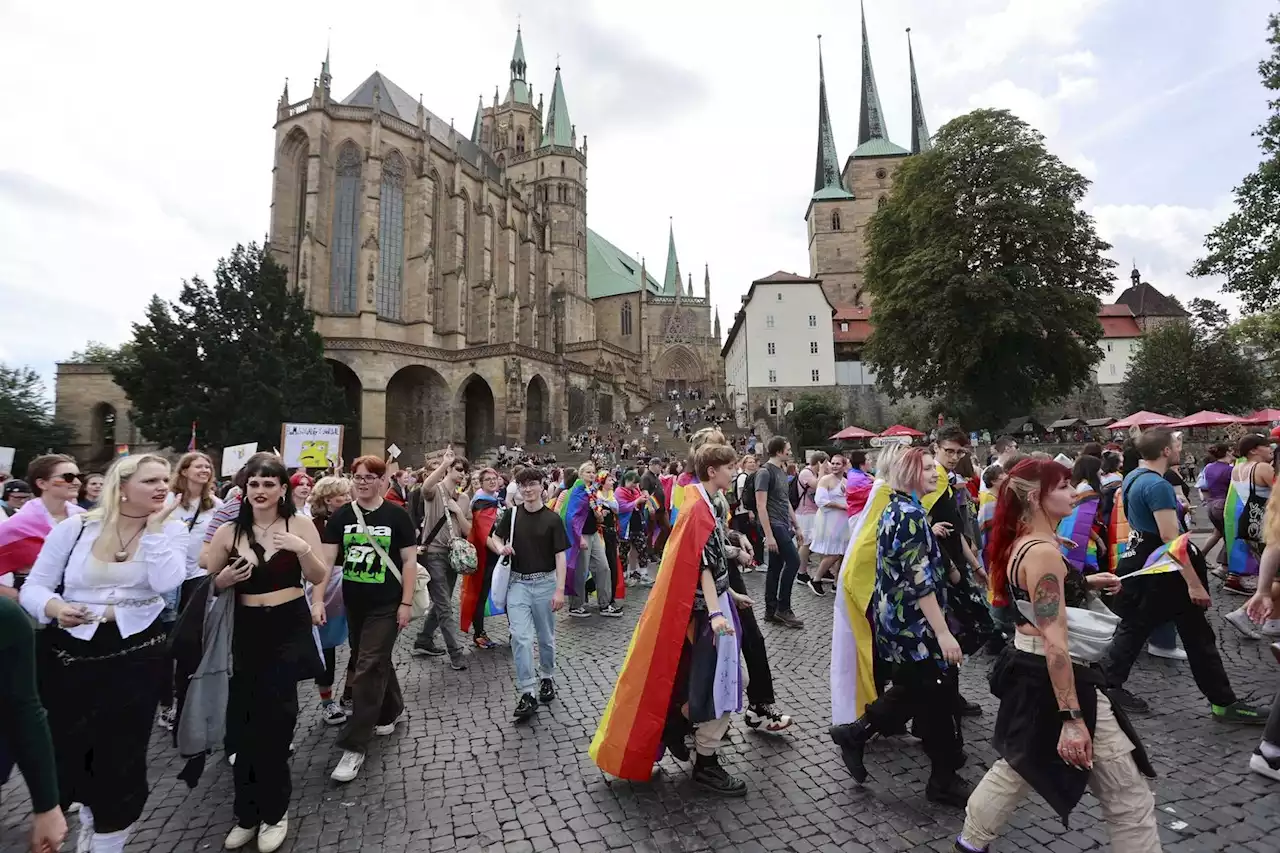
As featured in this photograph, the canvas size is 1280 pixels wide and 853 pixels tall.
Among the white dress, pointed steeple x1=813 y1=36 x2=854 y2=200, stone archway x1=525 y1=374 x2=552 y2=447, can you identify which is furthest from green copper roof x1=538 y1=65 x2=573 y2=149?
the white dress

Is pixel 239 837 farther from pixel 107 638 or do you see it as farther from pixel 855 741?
pixel 855 741

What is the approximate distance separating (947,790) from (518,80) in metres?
69.4

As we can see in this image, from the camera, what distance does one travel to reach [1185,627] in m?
4.11

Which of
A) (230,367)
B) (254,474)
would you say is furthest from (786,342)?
(254,474)

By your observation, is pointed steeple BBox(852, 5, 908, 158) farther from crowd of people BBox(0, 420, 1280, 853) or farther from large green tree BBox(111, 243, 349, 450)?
crowd of people BBox(0, 420, 1280, 853)

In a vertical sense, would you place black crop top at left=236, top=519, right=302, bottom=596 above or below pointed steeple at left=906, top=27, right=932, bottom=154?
below

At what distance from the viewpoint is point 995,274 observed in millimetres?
22719

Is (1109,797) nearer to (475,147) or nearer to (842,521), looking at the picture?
(842,521)

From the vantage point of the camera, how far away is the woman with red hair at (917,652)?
10.3ft

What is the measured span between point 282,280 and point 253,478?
2919cm

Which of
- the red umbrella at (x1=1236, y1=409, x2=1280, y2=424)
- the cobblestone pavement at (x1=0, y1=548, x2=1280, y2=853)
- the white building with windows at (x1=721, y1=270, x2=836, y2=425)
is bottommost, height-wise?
the cobblestone pavement at (x1=0, y1=548, x2=1280, y2=853)

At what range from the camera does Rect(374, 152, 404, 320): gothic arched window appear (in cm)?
3488

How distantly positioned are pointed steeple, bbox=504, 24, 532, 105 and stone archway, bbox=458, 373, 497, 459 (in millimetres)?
36337

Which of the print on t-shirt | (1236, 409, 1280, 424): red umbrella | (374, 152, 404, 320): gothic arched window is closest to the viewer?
the print on t-shirt
